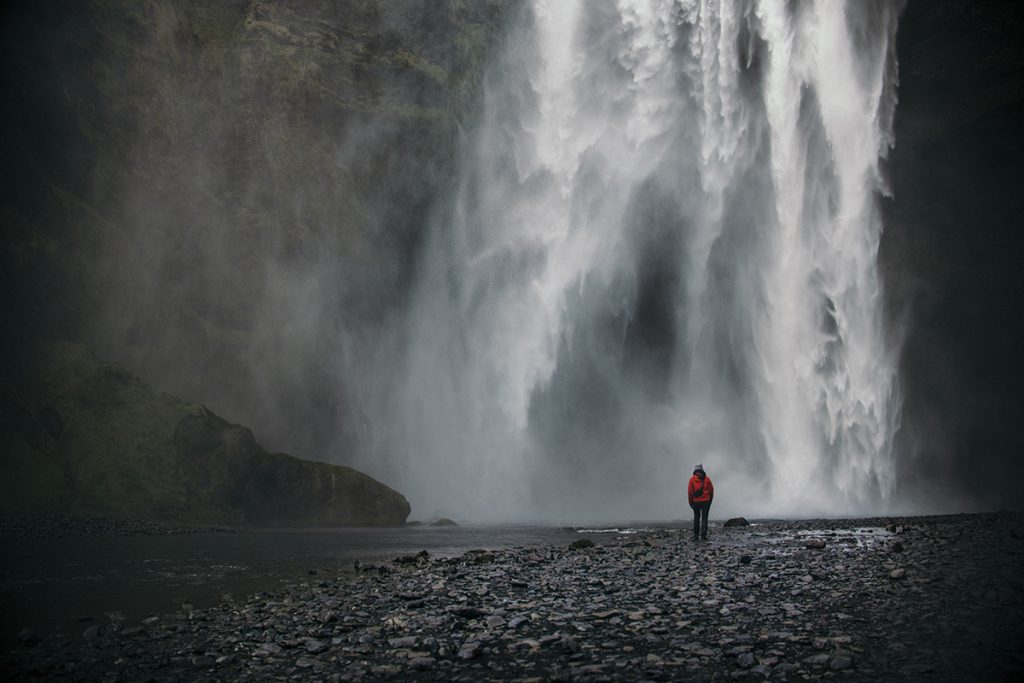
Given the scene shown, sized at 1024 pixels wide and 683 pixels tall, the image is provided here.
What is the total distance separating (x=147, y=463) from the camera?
95.9 feet

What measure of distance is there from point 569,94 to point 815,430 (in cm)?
2508

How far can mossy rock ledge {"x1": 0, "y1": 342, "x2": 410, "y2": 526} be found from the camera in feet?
89.7

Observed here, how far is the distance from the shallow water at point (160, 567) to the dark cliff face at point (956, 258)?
27.2 metres

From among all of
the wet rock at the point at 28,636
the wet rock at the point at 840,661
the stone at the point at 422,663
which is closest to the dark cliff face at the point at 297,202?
the wet rock at the point at 28,636

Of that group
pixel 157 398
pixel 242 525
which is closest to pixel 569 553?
pixel 242 525

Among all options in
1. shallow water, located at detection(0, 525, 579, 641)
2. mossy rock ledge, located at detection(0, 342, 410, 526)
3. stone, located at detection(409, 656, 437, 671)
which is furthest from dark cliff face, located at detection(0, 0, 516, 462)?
stone, located at detection(409, 656, 437, 671)

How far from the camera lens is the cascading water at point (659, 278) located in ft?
110

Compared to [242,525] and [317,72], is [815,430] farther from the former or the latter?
[317,72]

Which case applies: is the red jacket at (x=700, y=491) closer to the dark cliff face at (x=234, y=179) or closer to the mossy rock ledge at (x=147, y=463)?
the mossy rock ledge at (x=147, y=463)

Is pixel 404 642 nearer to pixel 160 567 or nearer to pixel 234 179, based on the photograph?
pixel 160 567

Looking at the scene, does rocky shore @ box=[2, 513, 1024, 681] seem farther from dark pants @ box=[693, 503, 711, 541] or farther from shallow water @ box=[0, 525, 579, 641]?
dark pants @ box=[693, 503, 711, 541]

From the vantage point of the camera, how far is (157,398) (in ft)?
104

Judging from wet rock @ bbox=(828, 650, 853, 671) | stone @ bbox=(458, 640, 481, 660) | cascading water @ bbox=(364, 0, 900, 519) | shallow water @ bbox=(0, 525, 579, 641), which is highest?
cascading water @ bbox=(364, 0, 900, 519)

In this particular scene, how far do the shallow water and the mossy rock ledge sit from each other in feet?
24.2
